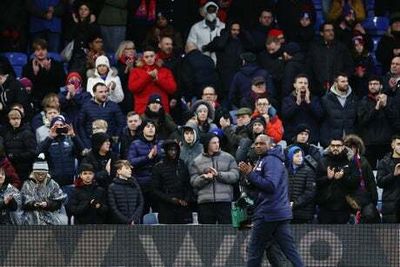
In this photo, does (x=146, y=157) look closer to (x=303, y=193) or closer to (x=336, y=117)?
(x=303, y=193)

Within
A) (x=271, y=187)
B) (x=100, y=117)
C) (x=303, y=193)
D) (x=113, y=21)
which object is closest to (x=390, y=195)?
(x=303, y=193)

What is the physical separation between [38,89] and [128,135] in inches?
90.4

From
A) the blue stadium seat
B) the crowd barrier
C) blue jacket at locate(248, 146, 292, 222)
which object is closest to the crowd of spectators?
the blue stadium seat

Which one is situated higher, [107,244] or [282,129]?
[282,129]

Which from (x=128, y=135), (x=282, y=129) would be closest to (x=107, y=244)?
(x=128, y=135)

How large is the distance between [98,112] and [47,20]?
2.95m

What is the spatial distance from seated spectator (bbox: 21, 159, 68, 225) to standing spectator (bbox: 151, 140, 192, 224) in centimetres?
137

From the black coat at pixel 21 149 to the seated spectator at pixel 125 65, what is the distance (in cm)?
246

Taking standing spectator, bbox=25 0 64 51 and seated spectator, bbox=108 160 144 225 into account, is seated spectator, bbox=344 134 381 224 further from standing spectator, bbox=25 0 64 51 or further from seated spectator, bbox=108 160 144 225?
standing spectator, bbox=25 0 64 51

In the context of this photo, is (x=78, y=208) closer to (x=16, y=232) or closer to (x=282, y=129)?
(x=16, y=232)

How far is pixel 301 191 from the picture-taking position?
64.8 feet

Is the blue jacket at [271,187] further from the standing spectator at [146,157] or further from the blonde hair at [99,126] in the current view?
the blonde hair at [99,126]

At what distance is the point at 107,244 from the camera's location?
18812mm

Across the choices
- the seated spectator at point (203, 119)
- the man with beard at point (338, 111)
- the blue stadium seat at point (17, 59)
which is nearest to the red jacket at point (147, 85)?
the seated spectator at point (203, 119)
